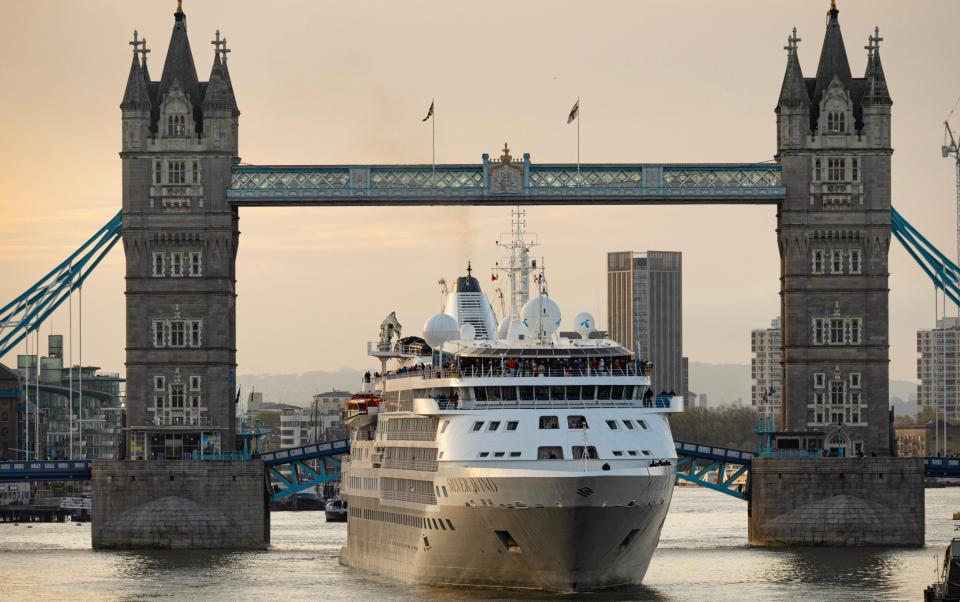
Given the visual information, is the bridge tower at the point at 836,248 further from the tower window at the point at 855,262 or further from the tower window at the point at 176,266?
the tower window at the point at 176,266

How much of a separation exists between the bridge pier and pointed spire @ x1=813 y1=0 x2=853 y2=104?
22.6 meters

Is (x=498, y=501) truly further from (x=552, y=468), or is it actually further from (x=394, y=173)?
(x=394, y=173)

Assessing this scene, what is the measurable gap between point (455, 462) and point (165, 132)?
46.5 m

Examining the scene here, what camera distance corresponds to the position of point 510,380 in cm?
10712

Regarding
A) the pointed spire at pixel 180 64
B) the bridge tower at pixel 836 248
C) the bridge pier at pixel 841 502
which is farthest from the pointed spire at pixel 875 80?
the pointed spire at pixel 180 64

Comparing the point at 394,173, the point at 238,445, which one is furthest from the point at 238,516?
the point at 394,173

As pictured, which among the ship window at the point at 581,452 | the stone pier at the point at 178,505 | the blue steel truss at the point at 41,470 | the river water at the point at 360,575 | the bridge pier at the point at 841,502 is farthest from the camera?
the blue steel truss at the point at 41,470

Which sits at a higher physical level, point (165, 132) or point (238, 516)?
point (165, 132)

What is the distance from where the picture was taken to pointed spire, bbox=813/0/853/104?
146750 mm

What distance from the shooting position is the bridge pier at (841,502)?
141 m

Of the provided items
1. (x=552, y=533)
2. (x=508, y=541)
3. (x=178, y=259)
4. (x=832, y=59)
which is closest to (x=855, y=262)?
(x=832, y=59)

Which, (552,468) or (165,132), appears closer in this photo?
(552,468)

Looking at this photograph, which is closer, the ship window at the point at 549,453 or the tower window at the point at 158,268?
the ship window at the point at 549,453

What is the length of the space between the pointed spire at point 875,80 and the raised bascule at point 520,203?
12 cm
